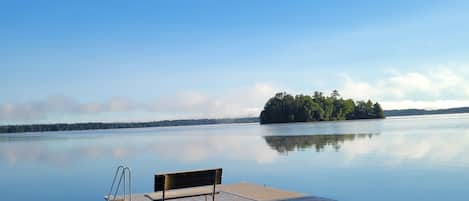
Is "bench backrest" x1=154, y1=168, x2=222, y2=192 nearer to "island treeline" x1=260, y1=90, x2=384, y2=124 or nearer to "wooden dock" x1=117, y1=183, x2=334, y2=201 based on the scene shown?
"wooden dock" x1=117, y1=183, x2=334, y2=201

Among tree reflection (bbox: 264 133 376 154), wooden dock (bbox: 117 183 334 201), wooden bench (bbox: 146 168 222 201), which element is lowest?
wooden dock (bbox: 117 183 334 201)

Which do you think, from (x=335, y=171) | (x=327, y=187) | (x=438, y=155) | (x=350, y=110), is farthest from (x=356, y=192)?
(x=350, y=110)

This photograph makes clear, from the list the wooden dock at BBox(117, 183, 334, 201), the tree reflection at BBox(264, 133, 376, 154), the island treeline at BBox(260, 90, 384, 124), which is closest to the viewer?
the wooden dock at BBox(117, 183, 334, 201)

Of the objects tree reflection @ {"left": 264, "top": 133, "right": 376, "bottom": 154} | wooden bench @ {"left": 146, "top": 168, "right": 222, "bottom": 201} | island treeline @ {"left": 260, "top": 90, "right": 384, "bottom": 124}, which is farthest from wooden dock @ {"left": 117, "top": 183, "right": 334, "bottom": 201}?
island treeline @ {"left": 260, "top": 90, "right": 384, "bottom": 124}

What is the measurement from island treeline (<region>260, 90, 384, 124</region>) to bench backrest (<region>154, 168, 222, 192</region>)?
3002 inches

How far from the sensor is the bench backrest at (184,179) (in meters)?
5.72

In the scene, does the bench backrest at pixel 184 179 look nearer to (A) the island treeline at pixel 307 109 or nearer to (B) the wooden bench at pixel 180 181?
(B) the wooden bench at pixel 180 181

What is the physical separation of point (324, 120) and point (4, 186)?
254 ft

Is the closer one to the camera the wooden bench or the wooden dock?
the wooden bench

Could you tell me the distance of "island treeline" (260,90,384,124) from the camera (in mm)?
82750

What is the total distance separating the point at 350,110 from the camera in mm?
93250

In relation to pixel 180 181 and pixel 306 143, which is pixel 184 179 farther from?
pixel 306 143

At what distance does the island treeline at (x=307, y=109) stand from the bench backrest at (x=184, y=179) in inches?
3002

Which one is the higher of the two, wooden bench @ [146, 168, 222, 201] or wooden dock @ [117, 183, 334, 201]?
wooden bench @ [146, 168, 222, 201]
